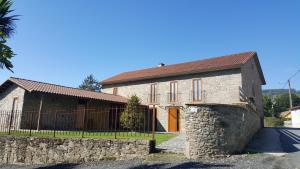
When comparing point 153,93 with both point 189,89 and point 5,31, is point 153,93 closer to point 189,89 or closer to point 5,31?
point 189,89

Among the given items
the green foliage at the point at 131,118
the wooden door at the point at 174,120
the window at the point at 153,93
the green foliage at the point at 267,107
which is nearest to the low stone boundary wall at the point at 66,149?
the green foliage at the point at 131,118

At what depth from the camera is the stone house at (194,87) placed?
2083 centimetres

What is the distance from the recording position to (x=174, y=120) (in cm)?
2398

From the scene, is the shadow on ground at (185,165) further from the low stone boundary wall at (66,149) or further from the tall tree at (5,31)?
the tall tree at (5,31)

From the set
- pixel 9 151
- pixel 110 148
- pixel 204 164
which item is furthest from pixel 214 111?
pixel 9 151

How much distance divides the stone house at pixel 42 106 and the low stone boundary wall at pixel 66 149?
4003 mm

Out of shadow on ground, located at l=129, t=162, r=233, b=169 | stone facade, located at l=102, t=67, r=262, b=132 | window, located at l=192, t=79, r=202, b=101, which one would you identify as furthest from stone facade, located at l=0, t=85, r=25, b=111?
window, located at l=192, t=79, r=202, b=101

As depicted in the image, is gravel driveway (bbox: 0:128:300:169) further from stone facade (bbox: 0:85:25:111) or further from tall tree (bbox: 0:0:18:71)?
stone facade (bbox: 0:85:25:111)

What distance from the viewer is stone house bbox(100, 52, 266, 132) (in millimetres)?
20828

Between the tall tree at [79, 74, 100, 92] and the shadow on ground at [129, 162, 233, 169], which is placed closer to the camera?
the shadow on ground at [129, 162, 233, 169]

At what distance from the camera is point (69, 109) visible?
2088 cm

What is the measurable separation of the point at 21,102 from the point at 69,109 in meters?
3.58

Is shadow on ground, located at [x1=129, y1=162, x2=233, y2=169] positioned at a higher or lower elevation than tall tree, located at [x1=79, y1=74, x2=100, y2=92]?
lower

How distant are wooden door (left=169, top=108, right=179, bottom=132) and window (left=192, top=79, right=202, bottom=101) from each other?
2.38 meters
